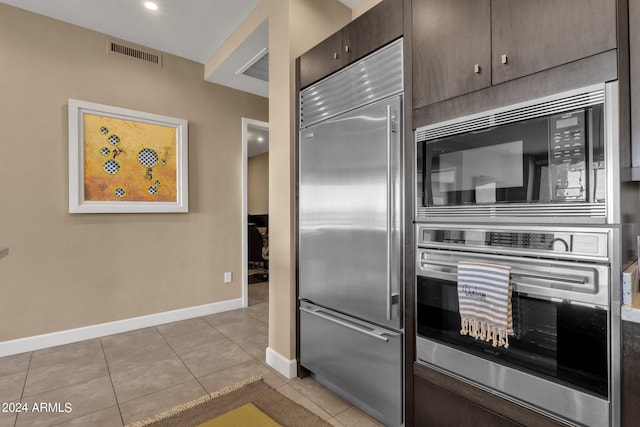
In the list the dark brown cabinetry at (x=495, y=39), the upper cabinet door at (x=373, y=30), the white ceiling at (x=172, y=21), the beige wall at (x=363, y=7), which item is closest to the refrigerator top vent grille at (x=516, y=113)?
the dark brown cabinetry at (x=495, y=39)

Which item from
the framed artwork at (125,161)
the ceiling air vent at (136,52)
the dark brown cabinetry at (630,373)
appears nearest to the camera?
the dark brown cabinetry at (630,373)

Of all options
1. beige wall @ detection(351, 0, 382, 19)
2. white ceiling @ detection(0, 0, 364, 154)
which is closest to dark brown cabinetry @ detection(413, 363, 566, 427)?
beige wall @ detection(351, 0, 382, 19)

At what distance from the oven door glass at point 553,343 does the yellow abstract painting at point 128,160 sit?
10.5 feet

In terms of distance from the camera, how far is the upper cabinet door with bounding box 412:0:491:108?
4.45 ft

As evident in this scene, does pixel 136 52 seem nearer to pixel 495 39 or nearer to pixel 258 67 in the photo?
pixel 258 67

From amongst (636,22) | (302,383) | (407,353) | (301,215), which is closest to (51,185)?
(301,215)

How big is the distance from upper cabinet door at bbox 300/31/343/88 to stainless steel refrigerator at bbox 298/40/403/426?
0.07m

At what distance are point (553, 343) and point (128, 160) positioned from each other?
12.2 ft

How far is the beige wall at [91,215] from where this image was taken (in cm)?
277

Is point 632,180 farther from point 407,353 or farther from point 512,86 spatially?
point 407,353

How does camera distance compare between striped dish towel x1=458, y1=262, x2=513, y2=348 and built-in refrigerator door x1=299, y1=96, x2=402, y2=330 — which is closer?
striped dish towel x1=458, y1=262, x2=513, y2=348

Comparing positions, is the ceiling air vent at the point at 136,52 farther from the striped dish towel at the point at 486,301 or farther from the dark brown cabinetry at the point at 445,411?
the dark brown cabinetry at the point at 445,411

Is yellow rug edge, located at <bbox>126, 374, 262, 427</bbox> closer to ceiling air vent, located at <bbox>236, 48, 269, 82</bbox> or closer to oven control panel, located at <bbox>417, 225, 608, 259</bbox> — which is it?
oven control panel, located at <bbox>417, 225, 608, 259</bbox>

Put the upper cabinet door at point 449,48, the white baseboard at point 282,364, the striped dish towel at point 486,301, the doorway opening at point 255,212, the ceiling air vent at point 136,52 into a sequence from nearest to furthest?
1. the striped dish towel at point 486,301
2. the upper cabinet door at point 449,48
3. the white baseboard at point 282,364
4. the ceiling air vent at point 136,52
5. the doorway opening at point 255,212
